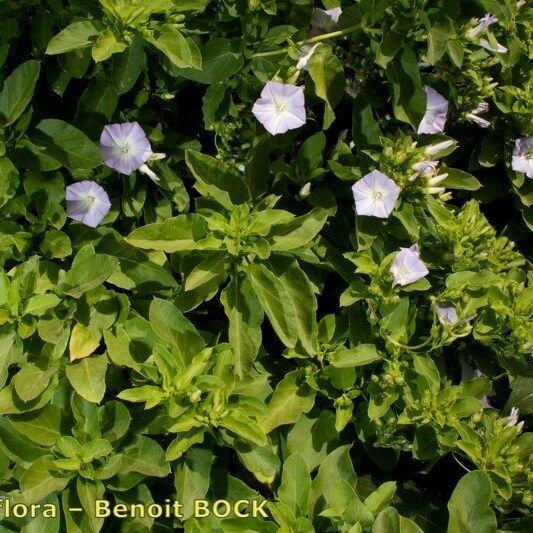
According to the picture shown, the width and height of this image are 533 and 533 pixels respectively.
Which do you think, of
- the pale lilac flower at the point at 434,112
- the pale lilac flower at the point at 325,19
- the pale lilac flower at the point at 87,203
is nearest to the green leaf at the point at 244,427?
the pale lilac flower at the point at 87,203

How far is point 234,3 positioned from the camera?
203 cm

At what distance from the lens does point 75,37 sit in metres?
1.71

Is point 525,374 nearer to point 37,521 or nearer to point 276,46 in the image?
point 276,46

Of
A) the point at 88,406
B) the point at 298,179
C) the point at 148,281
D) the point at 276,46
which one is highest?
the point at 276,46

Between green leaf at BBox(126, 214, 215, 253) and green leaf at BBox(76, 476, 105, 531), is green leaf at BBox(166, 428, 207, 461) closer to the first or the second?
green leaf at BBox(76, 476, 105, 531)

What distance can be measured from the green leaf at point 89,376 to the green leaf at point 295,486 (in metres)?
0.61

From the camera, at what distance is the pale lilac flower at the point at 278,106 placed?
6.51 ft

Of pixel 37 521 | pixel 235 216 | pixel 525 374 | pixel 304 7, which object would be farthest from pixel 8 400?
pixel 525 374

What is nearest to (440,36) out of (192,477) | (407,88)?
(407,88)

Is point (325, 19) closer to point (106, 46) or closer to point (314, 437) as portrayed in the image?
point (106, 46)

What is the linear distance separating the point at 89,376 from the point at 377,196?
106 centimetres

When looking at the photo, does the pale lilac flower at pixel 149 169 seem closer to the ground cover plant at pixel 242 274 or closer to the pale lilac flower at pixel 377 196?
the ground cover plant at pixel 242 274

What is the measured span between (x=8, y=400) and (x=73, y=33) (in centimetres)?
108

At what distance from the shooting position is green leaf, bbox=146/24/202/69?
1696 millimetres
